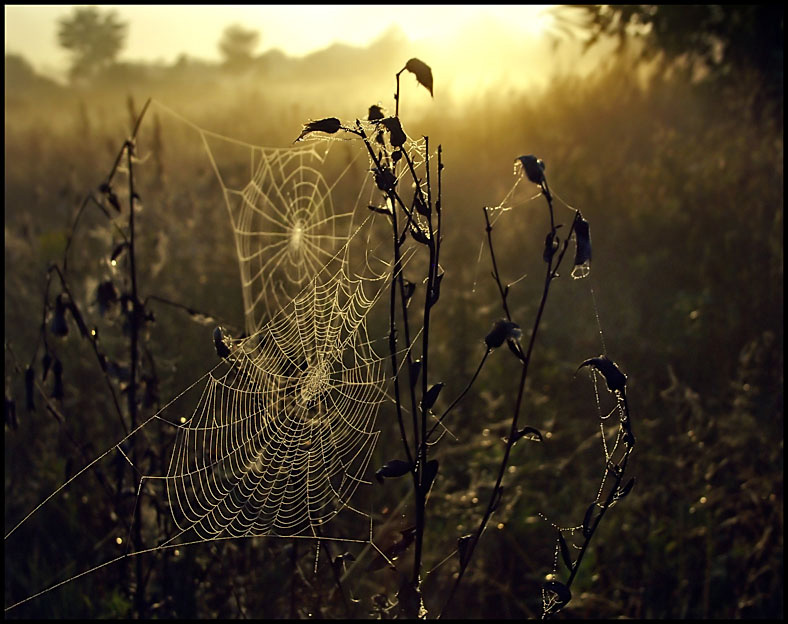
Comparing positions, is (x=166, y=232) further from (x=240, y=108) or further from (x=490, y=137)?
(x=240, y=108)

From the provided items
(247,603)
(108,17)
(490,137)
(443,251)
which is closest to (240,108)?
(490,137)

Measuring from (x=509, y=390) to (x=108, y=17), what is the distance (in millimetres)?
50653

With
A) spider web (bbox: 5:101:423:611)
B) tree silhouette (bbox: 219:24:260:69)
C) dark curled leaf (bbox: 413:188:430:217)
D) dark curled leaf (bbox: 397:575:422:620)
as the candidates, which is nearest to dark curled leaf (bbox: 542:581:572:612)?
dark curled leaf (bbox: 397:575:422:620)

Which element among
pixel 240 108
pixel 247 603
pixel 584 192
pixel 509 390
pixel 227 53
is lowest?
pixel 247 603

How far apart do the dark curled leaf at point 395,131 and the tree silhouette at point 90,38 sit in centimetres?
4968

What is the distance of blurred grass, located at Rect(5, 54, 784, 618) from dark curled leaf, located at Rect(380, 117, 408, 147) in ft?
3.96

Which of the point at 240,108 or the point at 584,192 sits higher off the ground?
the point at 240,108

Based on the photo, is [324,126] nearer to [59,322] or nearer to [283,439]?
[59,322]

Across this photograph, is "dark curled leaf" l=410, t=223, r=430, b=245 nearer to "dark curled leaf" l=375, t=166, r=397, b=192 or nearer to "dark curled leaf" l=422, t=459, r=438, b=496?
"dark curled leaf" l=375, t=166, r=397, b=192

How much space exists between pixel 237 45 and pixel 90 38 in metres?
9.01

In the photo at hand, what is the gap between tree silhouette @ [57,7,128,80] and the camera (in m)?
46.0

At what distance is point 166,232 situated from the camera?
5.45 metres

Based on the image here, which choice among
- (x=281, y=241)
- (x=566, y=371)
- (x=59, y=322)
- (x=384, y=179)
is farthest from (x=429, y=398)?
(x=281, y=241)

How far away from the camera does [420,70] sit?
146 cm
